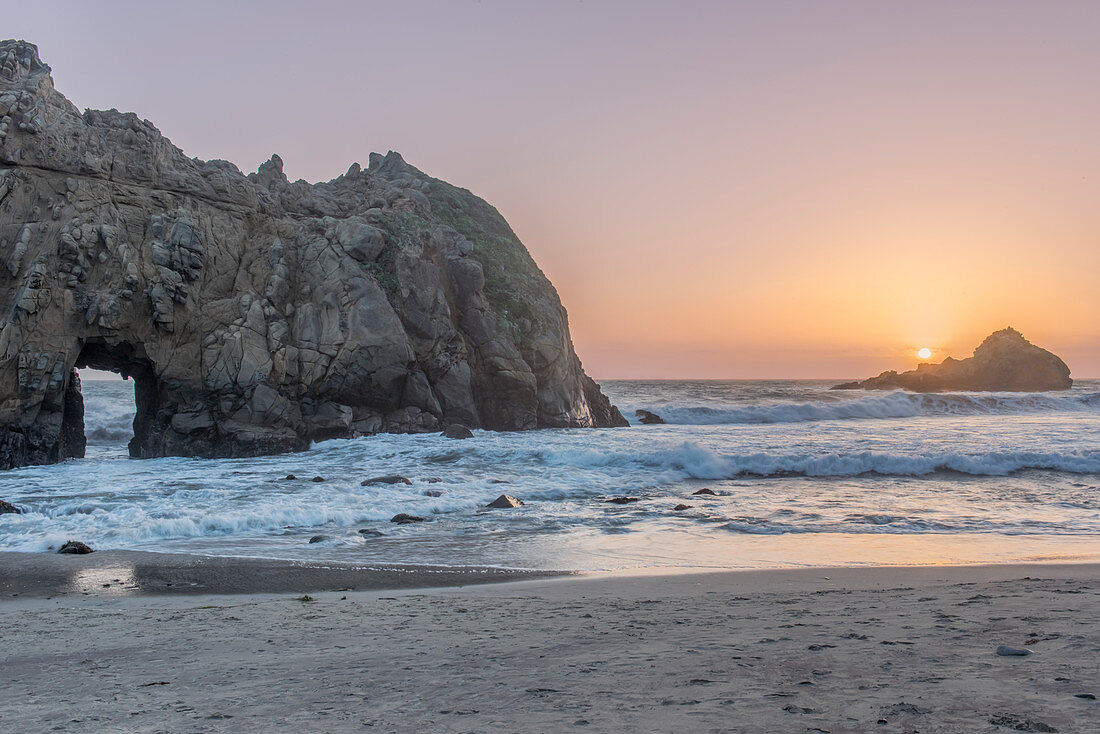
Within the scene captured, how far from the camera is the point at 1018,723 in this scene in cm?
308

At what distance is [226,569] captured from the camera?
9.41 m

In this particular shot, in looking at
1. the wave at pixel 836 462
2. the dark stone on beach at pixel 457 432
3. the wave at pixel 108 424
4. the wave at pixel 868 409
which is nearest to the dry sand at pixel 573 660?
the wave at pixel 836 462

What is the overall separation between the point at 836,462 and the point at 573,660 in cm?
1987

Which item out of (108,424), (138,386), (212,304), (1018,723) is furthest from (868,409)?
(1018,723)

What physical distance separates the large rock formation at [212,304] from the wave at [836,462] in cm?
929

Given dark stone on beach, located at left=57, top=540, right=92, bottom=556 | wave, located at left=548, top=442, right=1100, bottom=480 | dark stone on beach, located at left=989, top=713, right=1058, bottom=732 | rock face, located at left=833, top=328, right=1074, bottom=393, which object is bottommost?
dark stone on beach, located at left=57, top=540, right=92, bottom=556

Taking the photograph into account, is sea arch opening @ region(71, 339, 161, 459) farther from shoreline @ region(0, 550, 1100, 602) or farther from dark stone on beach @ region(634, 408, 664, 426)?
dark stone on beach @ region(634, 408, 664, 426)

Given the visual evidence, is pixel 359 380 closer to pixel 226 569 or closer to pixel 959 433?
pixel 226 569

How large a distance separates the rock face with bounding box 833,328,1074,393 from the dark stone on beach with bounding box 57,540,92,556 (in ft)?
249

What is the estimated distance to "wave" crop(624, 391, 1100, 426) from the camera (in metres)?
47.0

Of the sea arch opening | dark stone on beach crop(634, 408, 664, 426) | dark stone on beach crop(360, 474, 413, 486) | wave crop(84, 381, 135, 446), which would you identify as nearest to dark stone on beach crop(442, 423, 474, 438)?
dark stone on beach crop(360, 474, 413, 486)

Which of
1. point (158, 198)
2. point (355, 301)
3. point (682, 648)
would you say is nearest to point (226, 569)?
point (682, 648)

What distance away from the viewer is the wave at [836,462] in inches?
845

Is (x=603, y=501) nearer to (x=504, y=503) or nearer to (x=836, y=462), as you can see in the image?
(x=504, y=503)
